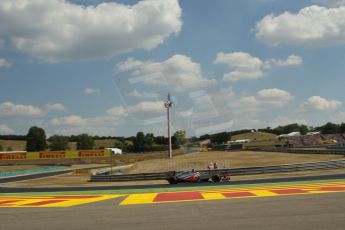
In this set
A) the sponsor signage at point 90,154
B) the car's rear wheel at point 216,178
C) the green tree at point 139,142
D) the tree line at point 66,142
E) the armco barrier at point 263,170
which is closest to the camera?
the car's rear wheel at point 216,178

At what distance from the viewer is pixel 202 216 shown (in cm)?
1010

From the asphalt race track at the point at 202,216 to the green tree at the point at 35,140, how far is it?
168 metres

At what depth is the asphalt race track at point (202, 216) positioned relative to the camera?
880cm

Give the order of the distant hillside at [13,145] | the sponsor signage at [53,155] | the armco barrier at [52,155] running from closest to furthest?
the armco barrier at [52,155]
the sponsor signage at [53,155]
the distant hillside at [13,145]

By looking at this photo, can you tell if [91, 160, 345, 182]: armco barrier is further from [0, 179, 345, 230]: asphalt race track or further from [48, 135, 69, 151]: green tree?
[48, 135, 69, 151]: green tree

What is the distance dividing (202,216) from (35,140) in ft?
566

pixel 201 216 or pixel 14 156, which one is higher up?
pixel 14 156

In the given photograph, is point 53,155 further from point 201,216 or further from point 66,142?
point 66,142

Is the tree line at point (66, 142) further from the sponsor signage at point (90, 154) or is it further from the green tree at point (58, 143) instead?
the sponsor signage at point (90, 154)

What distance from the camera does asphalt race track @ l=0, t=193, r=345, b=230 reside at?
880 cm

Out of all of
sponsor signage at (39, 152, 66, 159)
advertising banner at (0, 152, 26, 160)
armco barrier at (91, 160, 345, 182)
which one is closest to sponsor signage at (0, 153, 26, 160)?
advertising banner at (0, 152, 26, 160)

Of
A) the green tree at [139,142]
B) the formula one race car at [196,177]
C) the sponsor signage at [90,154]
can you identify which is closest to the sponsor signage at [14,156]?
the sponsor signage at [90,154]

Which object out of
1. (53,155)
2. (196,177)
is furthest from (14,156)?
(196,177)

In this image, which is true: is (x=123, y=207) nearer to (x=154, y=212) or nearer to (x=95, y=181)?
(x=154, y=212)
